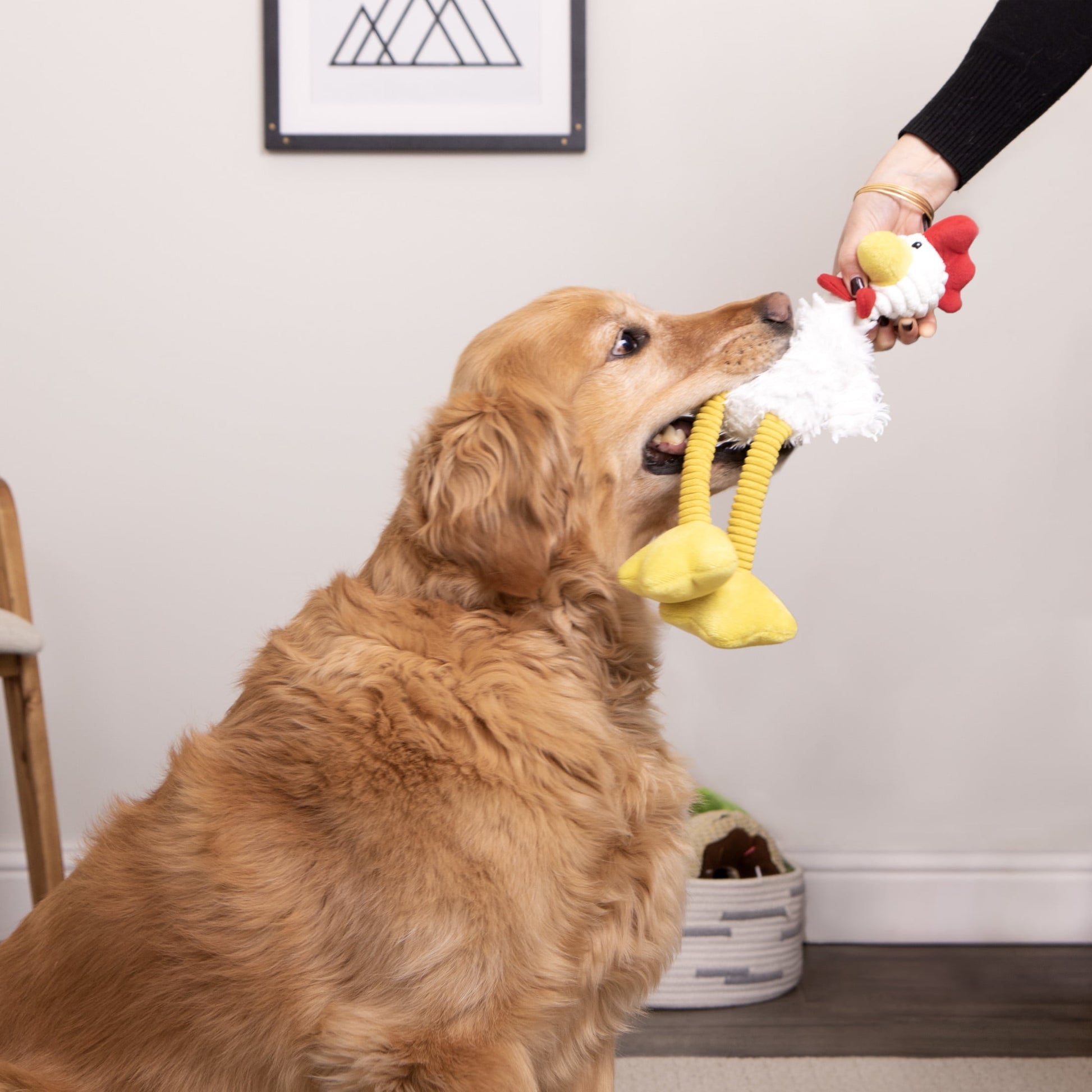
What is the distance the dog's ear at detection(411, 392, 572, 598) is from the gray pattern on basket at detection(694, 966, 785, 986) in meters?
1.23

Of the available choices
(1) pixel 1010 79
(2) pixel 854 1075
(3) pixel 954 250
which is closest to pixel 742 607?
(3) pixel 954 250

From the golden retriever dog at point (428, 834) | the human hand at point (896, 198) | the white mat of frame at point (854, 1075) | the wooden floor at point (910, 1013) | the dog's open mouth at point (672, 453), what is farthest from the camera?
the wooden floor at point (910, 1013)

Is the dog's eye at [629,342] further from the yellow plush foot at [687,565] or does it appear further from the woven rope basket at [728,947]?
the woven rope basket at [728,947]

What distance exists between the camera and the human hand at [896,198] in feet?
5.34

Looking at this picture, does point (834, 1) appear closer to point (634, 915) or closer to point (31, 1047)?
point (634, 915)

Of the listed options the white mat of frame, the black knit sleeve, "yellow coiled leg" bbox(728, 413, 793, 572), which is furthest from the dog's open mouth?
the white mat of frame

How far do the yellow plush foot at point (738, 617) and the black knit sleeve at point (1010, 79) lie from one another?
2.86ft

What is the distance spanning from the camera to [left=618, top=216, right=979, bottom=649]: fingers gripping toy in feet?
4.02

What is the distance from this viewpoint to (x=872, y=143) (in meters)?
2.39

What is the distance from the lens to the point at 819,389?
138 cm

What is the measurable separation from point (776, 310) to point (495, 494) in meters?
0.51

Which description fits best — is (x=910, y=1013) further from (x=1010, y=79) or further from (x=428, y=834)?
(x=1010, y=79)

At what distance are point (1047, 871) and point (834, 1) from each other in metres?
2.03

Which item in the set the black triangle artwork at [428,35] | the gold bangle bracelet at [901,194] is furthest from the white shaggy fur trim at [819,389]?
the black triangle artwork at [428,35]
